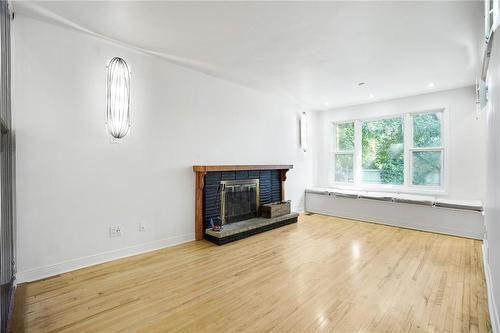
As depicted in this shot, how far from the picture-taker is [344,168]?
617 cm

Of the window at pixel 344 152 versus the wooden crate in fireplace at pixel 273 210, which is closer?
the wooden crate in fireplace at pixel 273 210

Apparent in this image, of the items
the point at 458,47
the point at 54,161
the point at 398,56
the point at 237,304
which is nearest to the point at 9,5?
the point at 54,161

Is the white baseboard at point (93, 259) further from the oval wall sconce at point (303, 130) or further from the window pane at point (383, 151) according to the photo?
the window pane at point (383, 151)

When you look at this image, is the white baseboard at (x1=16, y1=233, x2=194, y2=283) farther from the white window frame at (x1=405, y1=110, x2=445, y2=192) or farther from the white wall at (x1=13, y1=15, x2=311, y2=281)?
the white window frame at (x1=405, y1=110, x2=445, y2=192)

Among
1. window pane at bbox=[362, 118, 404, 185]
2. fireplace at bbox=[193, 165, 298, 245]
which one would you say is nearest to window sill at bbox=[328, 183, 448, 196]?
window pane at bbox=[362, 118, 404, 185]

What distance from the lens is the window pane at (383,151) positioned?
5.32 metres

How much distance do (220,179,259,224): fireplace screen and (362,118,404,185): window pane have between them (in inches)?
113

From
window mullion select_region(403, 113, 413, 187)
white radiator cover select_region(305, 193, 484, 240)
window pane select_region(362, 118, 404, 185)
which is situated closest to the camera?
white radiator cover select_region(305, 193, 484, 240)

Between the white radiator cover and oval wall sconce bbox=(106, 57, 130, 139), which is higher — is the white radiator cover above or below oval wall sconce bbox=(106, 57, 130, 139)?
below

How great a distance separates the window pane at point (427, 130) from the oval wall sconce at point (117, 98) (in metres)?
5.27

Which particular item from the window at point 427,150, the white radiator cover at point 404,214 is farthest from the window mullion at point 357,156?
the window at point 427,150

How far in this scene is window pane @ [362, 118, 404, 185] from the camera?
532 centimetres

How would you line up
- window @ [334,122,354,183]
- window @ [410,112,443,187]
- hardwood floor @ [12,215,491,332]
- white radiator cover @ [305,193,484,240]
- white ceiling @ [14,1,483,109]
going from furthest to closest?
window @ [334,122,354,183]
window @ [410,112,443,187]
white radiator cover @ [305,193,484,240]
white ceiling @ [14,1,483,109]
hardwood floor @ [12,215,491,332]

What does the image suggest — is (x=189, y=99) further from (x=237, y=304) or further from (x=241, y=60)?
(x=237, y=304)
